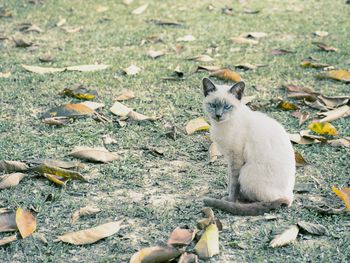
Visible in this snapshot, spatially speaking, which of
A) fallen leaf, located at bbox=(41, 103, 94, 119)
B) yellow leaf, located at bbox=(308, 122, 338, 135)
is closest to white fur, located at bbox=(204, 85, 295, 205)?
yellow leaf, located at bbox=(308, 122, 338, 135)

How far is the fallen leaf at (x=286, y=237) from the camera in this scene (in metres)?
2.73

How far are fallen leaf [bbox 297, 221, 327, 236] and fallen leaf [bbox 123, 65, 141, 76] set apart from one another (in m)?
2.72

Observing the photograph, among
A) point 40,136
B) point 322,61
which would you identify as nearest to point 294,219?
point 40,136

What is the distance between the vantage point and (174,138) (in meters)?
4.01

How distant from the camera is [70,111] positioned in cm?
430

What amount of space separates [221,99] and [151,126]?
971 mm

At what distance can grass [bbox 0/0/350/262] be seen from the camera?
9.27ft

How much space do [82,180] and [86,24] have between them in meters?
3.81

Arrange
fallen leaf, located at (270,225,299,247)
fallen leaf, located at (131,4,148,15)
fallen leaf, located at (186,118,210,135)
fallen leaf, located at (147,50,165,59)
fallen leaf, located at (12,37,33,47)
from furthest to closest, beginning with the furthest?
fallen leaf, located at (131,4,148,15)
fallen leaf, located at (12,37,33,47)
fallen leaf, located at (147,50,165,59)
fallen leaf, located at (186,118,210,135)
fallen leaf, located at (270,225,299,247)

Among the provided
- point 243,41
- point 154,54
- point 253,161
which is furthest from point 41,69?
point 253,161

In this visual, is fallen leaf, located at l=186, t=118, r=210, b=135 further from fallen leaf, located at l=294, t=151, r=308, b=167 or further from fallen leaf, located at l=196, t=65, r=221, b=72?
fallen leaf, located at l=196, t=65, r=221, b=72

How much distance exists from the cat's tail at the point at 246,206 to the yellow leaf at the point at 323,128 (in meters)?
1.07

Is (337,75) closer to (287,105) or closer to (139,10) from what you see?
(287,105)

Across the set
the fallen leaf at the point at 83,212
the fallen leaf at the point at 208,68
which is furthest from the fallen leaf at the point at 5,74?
the fallen leaf at the point at 83,212
